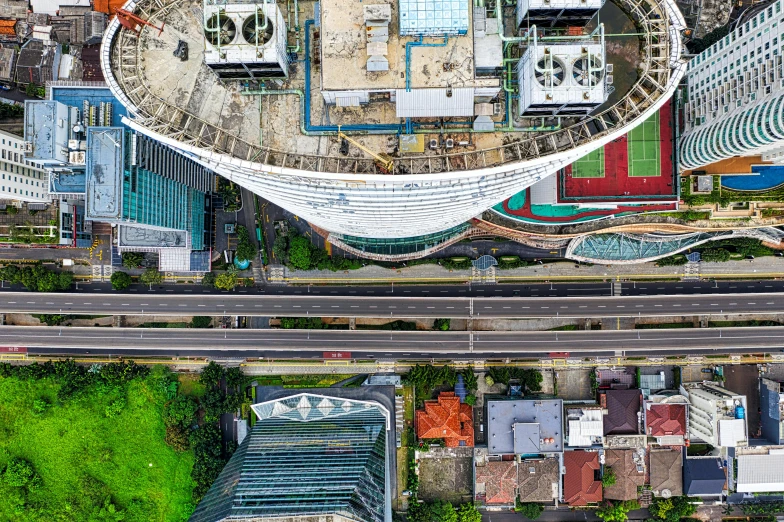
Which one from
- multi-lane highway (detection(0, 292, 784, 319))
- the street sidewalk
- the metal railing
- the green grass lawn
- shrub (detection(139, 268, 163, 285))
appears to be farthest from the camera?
the green grass lawn

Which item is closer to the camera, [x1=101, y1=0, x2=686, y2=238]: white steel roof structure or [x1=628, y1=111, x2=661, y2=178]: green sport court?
[x1=101, y1=0, x2=686, y2=238]: white steel roof structure

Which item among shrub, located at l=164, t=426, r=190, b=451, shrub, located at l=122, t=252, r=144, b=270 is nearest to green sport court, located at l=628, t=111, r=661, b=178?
shrub, located at l=122, t=252, r=144, b=270

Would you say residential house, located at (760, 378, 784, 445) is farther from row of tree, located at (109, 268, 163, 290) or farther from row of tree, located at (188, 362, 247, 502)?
row of tree, located at (109, 268, 163, 290)

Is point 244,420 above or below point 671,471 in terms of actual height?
above

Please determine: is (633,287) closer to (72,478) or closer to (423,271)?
(423,271)

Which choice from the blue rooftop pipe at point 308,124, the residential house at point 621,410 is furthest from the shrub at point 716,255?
the blue rooftop pipe at point 308,124

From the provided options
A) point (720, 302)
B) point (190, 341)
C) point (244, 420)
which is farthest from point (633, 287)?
point (190, 341)
